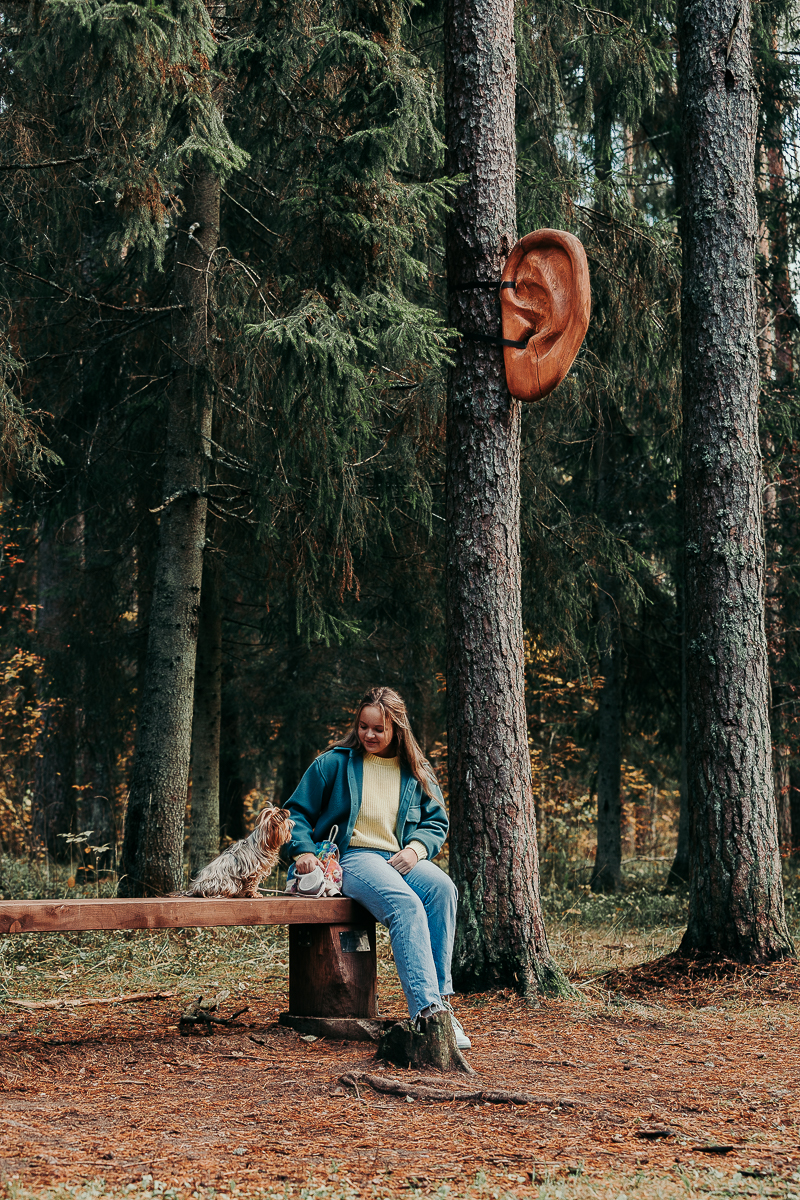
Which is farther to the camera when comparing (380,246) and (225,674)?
(225,674)

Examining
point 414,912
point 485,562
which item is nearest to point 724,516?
point 485,562

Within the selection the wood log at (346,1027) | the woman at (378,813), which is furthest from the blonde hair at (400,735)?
the wood log at (346,1027)

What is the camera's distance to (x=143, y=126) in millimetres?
6066

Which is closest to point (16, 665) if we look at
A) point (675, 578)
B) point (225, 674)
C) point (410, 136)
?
point (225, 674)

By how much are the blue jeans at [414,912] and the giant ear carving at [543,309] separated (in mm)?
2684

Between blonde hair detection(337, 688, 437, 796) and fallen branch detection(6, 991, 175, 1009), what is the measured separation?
2.13m

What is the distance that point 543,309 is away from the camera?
19.1ft

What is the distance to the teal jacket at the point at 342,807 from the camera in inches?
190

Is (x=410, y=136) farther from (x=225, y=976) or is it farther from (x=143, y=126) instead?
(x=225, y=976)

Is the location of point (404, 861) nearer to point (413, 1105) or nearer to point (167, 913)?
point (167, 913)

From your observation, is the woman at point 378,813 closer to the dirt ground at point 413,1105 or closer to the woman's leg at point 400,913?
the woman's leg at point 400,913

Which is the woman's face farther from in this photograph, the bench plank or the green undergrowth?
the green undergrowth

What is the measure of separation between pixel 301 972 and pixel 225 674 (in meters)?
8.44

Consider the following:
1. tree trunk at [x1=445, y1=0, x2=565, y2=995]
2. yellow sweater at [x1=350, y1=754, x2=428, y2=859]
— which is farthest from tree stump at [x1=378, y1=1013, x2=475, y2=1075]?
tree trunk at [x1=445, y1=0, x2=565, y2=995]
